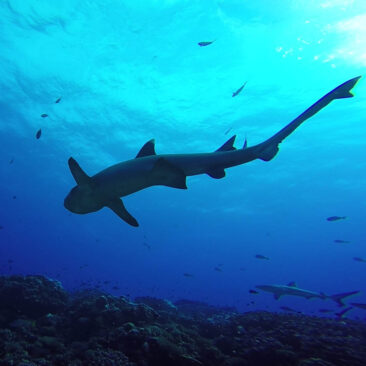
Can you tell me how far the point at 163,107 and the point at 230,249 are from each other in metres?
74.4

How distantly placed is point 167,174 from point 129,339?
422 cm

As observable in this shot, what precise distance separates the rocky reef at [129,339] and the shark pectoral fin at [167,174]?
12.7 feet

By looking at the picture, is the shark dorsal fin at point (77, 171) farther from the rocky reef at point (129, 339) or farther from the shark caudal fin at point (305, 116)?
the rocky reef at point (129, 339)

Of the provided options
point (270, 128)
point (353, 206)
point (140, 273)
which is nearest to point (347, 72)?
point (270, 128)

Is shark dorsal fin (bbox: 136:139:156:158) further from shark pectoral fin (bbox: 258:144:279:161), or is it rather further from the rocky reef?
the rocky reef

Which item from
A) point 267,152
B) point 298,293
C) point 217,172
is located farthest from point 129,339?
point 298,293

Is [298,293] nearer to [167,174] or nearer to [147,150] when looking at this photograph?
[147,150]

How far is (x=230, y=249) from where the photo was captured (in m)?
93.2

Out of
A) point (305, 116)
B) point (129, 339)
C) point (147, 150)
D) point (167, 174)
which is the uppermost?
point (305, 116)

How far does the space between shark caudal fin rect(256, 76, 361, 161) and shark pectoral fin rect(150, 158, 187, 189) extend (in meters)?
1.43

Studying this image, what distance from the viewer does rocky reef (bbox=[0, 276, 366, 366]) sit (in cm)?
615

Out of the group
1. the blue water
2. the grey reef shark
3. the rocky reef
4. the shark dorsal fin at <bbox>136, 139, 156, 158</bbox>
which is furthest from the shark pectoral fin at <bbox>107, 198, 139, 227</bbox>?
the blue water

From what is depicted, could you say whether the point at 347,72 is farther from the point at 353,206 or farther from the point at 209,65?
the point at 353,206

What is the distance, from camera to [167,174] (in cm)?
486
